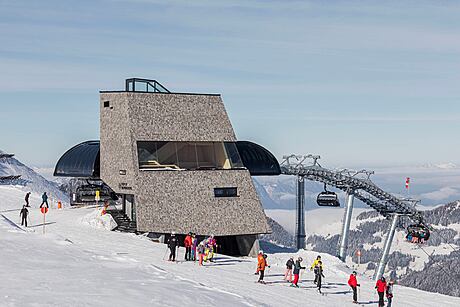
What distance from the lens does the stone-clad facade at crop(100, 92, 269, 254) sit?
1732 inches

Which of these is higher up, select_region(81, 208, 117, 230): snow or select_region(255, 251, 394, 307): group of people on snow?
select_region(81, 208, 117, 230): snow

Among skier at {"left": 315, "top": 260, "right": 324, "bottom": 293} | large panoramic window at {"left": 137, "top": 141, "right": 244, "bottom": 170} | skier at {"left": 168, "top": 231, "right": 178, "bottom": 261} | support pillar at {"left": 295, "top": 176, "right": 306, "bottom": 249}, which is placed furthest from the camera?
support pillar at {"left": 295, "top": 176, "right": 306, "bottom": 249}

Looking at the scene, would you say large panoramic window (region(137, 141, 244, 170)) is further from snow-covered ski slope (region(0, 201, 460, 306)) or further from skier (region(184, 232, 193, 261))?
skier (region(184, 232, 193, 261))

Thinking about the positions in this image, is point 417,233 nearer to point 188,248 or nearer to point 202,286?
point 188,248

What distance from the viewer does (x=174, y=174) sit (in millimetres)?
45250

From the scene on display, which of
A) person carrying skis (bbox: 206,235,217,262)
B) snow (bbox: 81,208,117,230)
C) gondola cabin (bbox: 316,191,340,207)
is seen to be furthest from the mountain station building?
gondola cabin (bbox: 316,191,340,207)

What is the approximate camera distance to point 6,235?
36094 millimetres

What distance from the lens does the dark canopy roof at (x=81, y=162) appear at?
169 ft

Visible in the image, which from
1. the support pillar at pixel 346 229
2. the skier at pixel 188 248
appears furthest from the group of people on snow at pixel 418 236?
the skier at pixel 188 248

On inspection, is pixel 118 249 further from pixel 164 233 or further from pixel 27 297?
pixel 27 297

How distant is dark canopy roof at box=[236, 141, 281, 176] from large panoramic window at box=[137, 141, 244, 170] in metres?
3.26

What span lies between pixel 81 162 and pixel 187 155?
887cm

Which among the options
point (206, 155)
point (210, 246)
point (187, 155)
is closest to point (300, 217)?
point (206, 155)

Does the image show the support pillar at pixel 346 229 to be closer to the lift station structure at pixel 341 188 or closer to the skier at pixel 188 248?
the lift station structure at pixel 341 188
